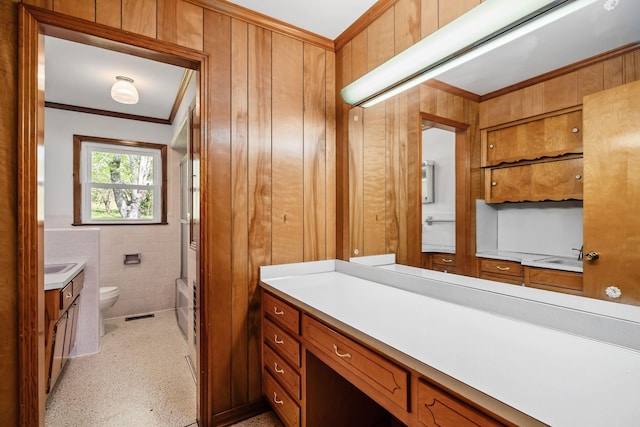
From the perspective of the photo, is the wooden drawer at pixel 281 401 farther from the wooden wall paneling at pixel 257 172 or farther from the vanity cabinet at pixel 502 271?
the vanity cabinet at pixel 502 271

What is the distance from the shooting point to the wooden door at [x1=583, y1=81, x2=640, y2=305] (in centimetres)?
93

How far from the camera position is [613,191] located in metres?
0.97

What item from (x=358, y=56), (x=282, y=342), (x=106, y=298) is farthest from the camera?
(x=106, y=298)

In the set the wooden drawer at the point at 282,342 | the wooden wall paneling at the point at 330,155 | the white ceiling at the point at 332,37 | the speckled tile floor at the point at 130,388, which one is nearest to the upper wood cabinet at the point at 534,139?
the white ceiling at the point at 332,37

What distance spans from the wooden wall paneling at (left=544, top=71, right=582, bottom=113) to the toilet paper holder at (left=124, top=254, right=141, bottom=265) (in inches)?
164

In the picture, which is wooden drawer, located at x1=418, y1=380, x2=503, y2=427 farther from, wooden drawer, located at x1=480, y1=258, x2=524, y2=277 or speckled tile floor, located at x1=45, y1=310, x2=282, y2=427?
speckled tile floor, located at x1=45, y1=310, x2=282, y2=427

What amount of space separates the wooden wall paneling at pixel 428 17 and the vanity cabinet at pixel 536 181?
0.78 meters

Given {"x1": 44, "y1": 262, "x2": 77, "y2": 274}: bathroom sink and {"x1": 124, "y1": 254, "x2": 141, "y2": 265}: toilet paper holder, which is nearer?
{"x1": 44, "y1": 262, "x2": 77, "y2": 274}: bathroom sink

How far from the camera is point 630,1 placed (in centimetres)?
92

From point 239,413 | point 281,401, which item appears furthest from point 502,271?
point 239,413

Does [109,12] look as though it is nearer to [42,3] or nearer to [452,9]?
[42,3]

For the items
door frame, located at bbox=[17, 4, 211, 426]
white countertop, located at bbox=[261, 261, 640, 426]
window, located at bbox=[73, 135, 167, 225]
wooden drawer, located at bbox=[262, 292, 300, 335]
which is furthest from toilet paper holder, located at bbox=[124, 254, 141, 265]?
white countertop, located at bbox=[261, 261, 640, 426]

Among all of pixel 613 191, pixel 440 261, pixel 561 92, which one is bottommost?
pixel 440 261

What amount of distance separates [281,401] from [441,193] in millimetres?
1411
